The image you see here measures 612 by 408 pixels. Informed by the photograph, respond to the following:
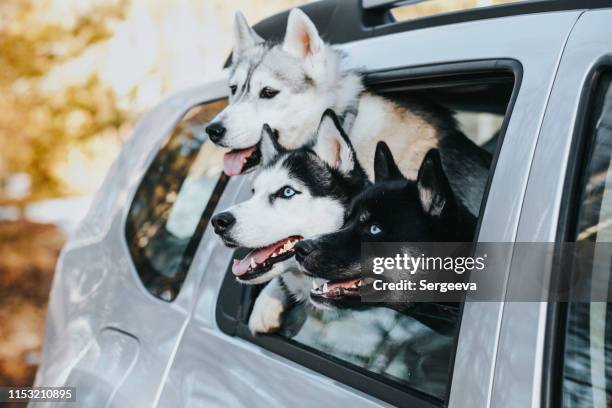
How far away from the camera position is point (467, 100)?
7.29 ft

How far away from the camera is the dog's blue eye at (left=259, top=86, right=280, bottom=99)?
2.45m

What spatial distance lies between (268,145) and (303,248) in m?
0.49

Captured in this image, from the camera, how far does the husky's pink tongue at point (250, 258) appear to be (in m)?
2.12

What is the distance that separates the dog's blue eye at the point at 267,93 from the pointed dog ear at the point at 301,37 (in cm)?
14

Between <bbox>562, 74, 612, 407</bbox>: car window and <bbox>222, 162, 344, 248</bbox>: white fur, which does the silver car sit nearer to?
<bbox>562, 74, 612, 407</bbox>: car window

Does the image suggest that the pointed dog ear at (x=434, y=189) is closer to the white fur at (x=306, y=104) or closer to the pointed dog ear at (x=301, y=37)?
the white fur at (x=306, y=104)

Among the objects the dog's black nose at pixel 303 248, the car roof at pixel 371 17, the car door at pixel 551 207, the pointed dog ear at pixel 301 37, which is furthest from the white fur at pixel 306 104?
the car door at pixel 551 207

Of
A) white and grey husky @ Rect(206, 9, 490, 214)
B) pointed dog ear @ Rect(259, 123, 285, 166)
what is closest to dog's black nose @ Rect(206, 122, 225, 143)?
white and grey husky @ Rect(206, 9, 490, 214)

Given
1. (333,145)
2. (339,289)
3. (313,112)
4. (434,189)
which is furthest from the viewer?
(313,112)

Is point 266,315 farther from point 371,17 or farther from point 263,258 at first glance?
point 371,17

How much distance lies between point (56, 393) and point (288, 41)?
145 centimetres

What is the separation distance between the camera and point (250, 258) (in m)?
2.18

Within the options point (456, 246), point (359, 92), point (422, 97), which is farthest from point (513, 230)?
point (359, 92)

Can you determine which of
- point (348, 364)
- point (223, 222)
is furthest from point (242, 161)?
point (348, 364)
